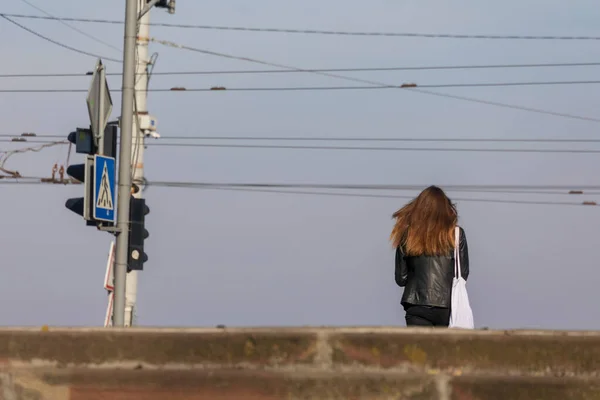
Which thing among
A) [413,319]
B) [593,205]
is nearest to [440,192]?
[413,319]

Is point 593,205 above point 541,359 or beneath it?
above

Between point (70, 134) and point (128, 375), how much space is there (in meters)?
7.72

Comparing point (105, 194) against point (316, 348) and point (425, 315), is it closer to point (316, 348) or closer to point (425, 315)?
point (425, 315)

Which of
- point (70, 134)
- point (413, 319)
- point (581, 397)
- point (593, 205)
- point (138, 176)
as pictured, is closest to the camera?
point (581, 397)

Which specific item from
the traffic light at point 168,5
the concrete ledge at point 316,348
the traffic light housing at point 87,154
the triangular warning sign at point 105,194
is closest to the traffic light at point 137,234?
the triangular warning sign at point 105,194

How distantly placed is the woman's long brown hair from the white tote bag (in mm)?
54

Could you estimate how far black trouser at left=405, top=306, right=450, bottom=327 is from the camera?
798cm

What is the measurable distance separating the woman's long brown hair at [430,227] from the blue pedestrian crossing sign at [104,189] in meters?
5.95

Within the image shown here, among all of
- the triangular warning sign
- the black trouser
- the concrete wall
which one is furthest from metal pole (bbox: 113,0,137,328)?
the concrete wall

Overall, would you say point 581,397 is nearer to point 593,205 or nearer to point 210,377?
point 210,377

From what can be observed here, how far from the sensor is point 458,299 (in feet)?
26.2

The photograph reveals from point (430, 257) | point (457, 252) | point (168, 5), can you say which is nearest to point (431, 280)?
point (430, 257)

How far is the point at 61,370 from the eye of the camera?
6242 mm

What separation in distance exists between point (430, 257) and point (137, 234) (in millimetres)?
7355
